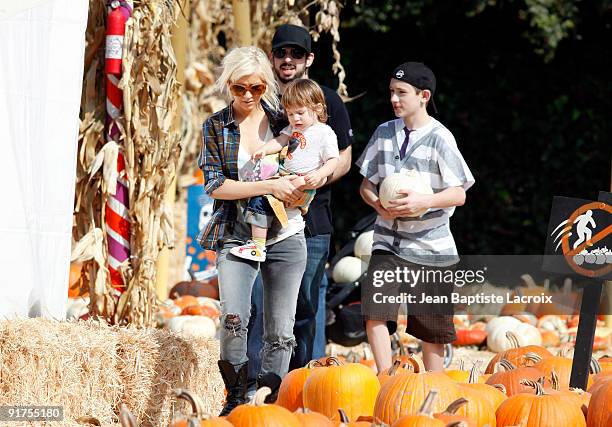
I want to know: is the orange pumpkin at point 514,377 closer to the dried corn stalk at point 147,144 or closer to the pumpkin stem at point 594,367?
the pumpkin stem at point 594,367

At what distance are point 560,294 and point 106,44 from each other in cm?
518

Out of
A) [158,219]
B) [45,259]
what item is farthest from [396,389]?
[158,219]

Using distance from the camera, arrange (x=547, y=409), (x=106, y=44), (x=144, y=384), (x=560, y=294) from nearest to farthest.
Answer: (x=547, y=409) < (x=144, y=384) < (x=106, y=44) < (x=560, y=294)

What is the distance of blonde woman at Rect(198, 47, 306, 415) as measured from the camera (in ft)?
14.6

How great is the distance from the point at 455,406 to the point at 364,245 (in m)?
4.83

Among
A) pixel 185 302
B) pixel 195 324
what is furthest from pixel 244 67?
pixel 185 302

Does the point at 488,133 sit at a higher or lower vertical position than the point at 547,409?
higher

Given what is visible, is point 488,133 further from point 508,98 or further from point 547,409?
point 547,409

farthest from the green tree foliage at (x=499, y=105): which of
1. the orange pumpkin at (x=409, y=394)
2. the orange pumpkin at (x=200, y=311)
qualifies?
the orange pumpkin at (x=409, y=394)

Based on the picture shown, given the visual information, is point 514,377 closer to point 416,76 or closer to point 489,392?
point 489,392

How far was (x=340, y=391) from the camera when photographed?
3986 mm

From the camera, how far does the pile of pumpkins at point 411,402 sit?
3428 millimetres

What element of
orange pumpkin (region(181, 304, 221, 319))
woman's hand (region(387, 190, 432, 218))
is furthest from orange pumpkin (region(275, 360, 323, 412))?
orange pumpkin (region(181, 304, 221, 319))

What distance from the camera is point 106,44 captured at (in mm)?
5633
